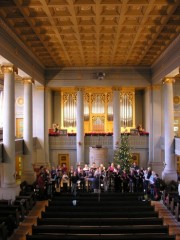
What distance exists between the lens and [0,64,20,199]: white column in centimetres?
1862

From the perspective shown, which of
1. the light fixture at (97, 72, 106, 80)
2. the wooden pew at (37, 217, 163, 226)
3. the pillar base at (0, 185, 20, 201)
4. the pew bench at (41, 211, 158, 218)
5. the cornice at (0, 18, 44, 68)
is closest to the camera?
the wooden pew at (37, 217, 163, 226)

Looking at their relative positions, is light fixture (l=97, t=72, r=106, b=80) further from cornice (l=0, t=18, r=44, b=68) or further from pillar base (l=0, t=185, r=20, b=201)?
pillar base (l=0, t=185, r=20, b=201)

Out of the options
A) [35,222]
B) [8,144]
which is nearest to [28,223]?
[35,222]

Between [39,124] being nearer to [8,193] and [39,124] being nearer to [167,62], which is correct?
[8,193]

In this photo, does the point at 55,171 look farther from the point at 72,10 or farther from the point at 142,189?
the point at 72,10

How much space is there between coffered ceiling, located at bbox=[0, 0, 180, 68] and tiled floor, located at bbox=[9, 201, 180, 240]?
880 cm

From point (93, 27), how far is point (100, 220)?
9.26 m

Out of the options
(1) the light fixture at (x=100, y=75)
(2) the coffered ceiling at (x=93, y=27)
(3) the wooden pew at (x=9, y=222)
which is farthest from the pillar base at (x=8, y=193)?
(1) the light fixture at (x=100, y=75)

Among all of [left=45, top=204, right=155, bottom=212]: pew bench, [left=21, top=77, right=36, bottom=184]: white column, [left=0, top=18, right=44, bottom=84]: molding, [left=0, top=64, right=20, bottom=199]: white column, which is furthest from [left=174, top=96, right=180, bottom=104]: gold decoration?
[left=45, top=204, right=155, bottom=212]: pew bench

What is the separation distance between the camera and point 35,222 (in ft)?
51.6

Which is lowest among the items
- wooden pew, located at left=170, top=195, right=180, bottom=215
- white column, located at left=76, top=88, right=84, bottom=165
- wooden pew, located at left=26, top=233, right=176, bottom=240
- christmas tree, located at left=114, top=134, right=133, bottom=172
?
wooden pew, located at left=170, top=195, right=180, bottom=215

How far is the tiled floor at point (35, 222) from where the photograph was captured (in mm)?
13898

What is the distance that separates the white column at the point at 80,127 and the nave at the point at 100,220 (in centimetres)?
1079

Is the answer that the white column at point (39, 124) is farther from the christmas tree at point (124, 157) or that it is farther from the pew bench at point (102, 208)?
the pew bench at point (102, 208)
